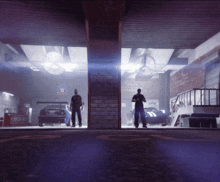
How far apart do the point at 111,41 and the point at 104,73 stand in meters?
1.23

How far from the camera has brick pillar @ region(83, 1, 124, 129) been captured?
7.46 meters

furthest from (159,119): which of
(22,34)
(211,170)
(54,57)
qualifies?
(211,170)

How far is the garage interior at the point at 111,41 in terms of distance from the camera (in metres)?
7.29

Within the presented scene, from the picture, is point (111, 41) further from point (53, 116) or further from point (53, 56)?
point (53, 56)

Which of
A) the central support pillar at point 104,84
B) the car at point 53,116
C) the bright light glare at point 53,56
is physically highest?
the bright light glare at point 53,56

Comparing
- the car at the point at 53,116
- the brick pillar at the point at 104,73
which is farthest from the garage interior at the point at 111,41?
the car at the point at 53,116

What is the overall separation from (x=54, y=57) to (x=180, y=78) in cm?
928

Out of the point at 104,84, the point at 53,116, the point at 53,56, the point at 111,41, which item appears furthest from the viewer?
the point at 53,56

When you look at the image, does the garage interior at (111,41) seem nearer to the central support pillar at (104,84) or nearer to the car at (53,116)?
the central support pillar at (104,84)

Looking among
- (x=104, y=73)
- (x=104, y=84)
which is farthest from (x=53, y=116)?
(x=104, y=73)

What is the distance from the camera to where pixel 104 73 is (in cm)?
776

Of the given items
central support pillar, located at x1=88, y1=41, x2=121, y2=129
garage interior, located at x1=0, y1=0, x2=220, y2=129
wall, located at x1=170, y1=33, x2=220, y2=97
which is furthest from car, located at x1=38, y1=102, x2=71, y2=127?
wall, located at x1=170, y1=33, x2=220, y2=97

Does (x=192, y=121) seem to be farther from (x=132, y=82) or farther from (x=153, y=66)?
(x=132, y=82)

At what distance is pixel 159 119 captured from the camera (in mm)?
11062
